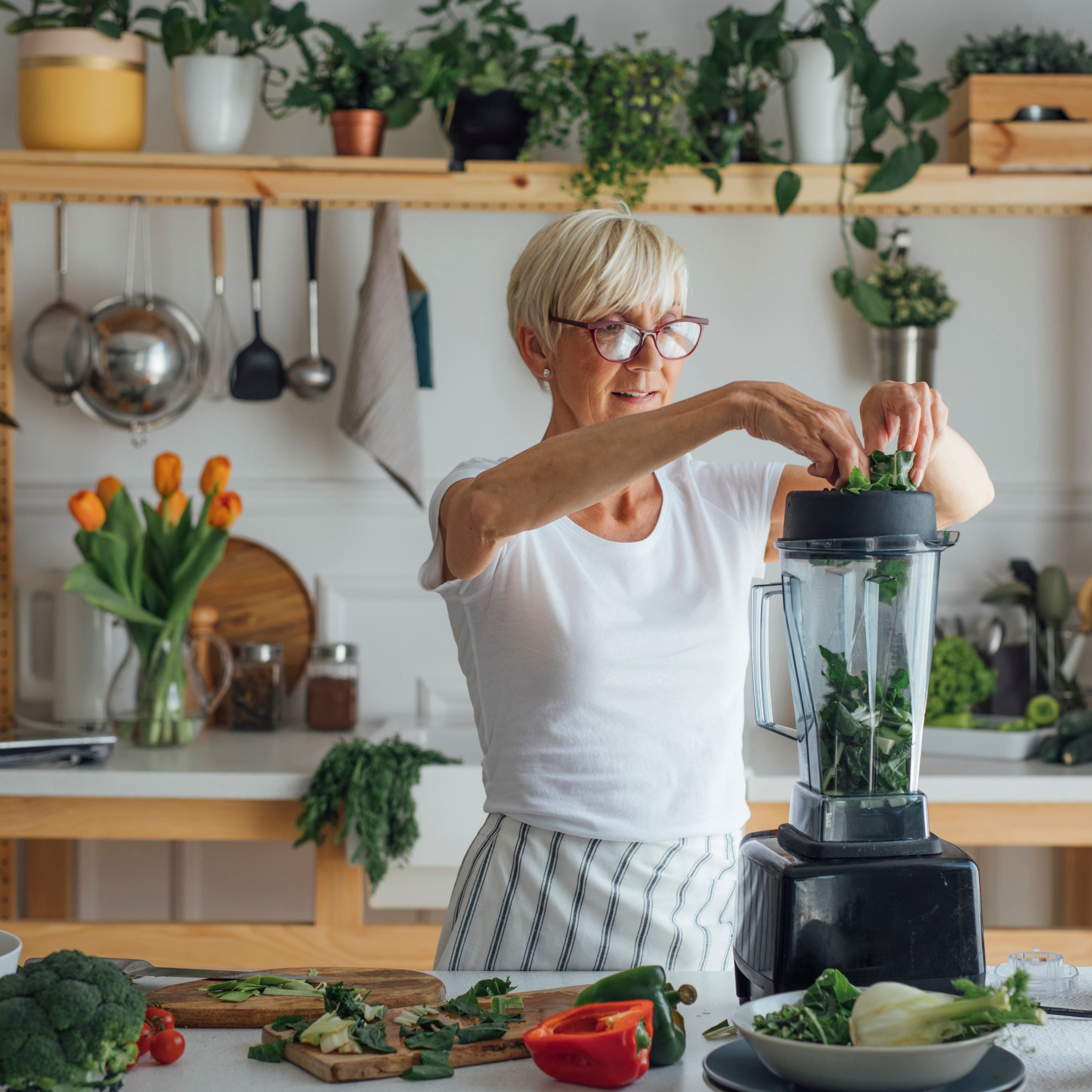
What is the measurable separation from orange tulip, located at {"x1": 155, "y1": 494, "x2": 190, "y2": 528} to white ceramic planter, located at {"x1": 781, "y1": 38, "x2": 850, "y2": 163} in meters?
1.22

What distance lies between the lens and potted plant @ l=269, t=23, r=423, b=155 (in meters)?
2.05

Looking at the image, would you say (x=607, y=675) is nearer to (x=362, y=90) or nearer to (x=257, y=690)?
(x=257, y=690)

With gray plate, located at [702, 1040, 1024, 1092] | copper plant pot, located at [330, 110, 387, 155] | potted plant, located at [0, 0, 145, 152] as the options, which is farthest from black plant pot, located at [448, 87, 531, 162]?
gray plate, located at [702, 1040, 1024, 1092]

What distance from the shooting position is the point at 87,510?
6.22 feet

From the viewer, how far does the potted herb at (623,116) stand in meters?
1.96

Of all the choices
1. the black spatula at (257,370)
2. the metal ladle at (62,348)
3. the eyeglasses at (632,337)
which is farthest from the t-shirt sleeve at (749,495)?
the metal ladle at (62,348)

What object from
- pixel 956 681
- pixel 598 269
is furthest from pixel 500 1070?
pixel 956 681

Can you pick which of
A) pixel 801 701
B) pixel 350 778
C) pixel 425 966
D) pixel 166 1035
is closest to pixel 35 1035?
pixel 166 1035

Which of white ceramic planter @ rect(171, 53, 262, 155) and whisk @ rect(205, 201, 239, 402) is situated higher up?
white ceramic planter @ rect(171, 53, 262, 155)

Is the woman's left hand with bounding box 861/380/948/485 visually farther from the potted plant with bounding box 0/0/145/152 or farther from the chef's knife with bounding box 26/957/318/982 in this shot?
the potted plant with bounding box 0/0/145/152

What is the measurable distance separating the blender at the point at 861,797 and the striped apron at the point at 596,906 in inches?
5.9

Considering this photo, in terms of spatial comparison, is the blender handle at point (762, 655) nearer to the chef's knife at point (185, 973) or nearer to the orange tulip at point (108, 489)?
the chef's knife at point (185, 973)

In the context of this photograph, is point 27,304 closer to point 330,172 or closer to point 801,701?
point 330,172

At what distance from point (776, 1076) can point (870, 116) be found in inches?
69.9
